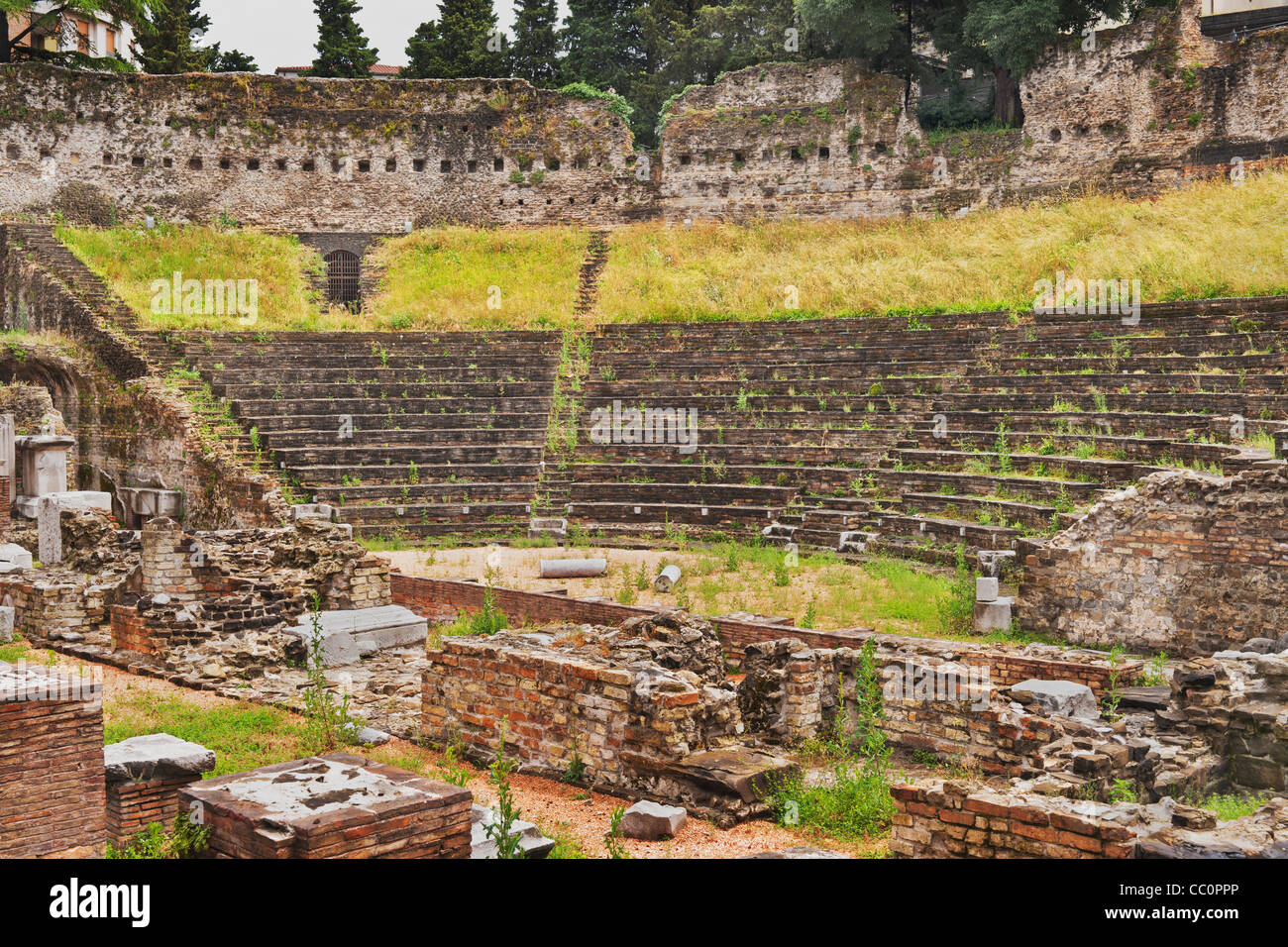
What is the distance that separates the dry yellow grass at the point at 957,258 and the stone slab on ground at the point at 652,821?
13153 mm

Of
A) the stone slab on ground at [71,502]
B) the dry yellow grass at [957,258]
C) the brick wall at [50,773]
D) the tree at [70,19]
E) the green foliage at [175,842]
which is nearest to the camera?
the green foliage at [175,842]

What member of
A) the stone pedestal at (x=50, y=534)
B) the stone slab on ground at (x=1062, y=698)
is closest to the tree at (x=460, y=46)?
the stone pedestal at (x=50, y=534)

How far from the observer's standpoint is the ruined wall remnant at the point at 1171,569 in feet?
31.8

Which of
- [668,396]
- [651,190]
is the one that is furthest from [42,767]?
[651,190]

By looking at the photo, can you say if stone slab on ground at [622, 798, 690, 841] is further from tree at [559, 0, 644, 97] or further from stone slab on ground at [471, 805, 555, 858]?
tree at [559, 0, 644, 97]

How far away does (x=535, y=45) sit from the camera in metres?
36.2

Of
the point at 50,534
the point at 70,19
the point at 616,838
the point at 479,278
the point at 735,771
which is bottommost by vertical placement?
the point at 616,838

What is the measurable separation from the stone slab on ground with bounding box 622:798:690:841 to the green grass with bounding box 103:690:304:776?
2459 mm

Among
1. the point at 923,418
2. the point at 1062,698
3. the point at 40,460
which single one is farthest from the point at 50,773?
the point at 40,460

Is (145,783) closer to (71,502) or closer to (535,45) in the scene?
(71,502)

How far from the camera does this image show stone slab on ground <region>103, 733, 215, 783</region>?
19.6 feet

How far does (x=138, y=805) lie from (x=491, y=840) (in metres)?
1.93

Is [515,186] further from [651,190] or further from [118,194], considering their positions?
[118,194]

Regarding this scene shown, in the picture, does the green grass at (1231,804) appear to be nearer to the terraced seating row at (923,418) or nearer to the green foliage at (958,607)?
the green foliage at (958,607)
